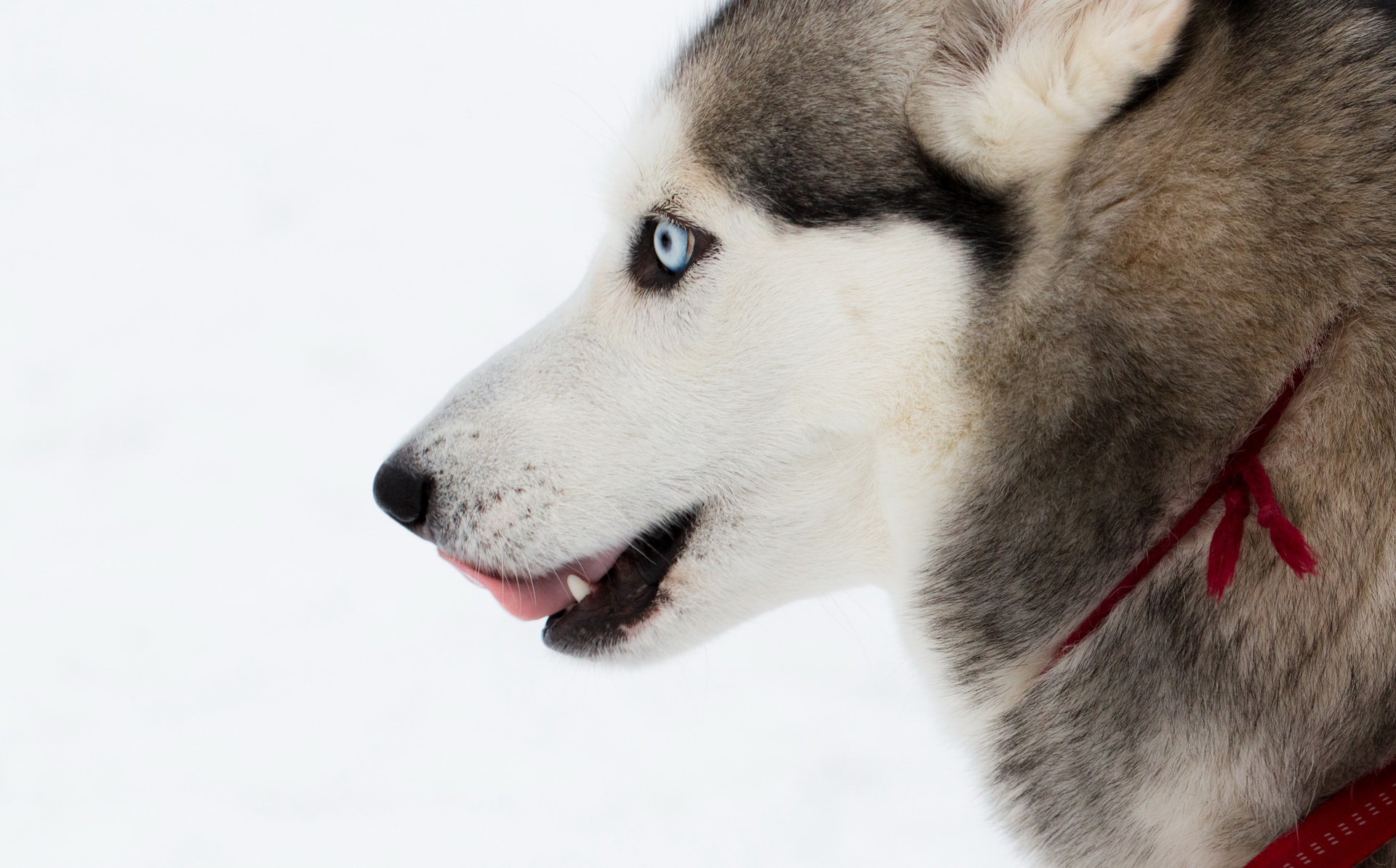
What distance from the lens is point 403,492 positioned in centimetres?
180

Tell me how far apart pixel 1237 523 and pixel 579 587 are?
1.02m

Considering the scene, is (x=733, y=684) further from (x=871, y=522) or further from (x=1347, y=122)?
(x=1347, y=122)

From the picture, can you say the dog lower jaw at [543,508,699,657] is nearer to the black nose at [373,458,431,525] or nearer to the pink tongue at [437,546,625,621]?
the pink tongue at [437,546,625,621]

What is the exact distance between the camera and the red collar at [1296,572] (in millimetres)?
1262

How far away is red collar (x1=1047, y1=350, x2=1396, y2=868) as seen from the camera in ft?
4.14

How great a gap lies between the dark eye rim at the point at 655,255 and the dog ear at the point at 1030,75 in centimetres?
35

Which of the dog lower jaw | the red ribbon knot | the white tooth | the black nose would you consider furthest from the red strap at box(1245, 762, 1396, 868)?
the black nose

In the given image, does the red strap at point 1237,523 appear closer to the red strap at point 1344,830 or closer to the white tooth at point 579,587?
the red strap at point 1344,830

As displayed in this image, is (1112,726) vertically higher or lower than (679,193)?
lower

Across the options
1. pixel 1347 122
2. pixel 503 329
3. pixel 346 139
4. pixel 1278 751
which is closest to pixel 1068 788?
pixel 1278 751

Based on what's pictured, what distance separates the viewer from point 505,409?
70.2 inches

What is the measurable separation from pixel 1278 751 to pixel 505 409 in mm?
1182

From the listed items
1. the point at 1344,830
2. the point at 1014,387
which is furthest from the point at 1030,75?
the point at 1344,830

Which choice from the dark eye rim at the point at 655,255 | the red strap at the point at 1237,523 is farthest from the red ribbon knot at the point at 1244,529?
the dark eye rim at the point at 655,255
